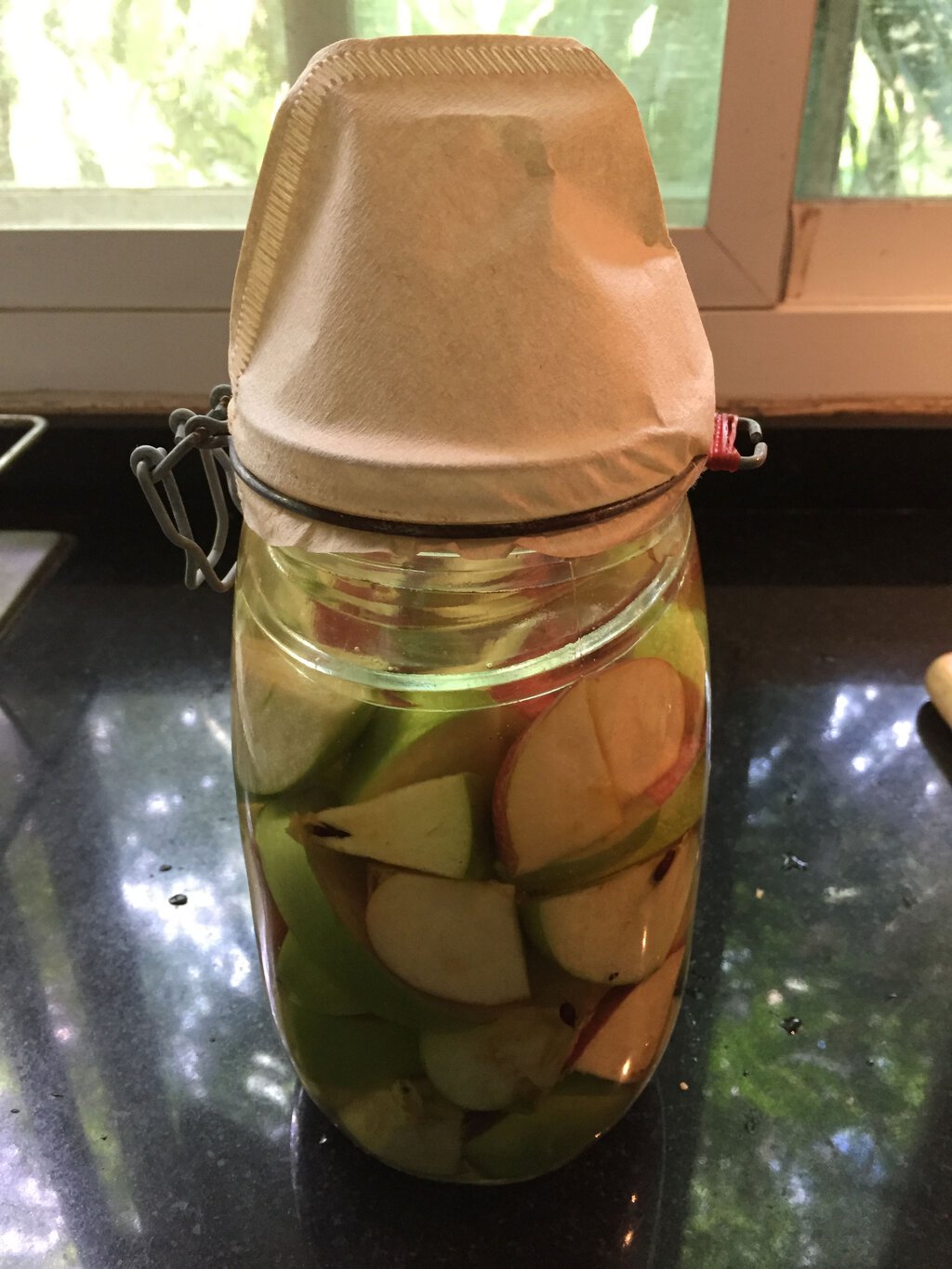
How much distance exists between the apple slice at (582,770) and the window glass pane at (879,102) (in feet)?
1.58

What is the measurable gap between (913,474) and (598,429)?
534 mm

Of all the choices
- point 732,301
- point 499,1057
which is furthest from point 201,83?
point 499,1057

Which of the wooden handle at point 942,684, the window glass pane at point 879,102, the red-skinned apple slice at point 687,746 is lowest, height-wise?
the wooden handle at point 942,684

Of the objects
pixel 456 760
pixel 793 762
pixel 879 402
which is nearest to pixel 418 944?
pixel 456 760

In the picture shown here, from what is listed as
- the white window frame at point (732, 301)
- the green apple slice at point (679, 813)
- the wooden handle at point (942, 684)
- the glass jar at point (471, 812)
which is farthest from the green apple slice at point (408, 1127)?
the white window frame at point (732, 301)

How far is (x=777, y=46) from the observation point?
0.59 m

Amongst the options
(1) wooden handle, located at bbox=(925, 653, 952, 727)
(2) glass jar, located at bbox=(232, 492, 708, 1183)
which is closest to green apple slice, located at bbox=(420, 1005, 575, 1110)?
(2) glass jar, located at bbox=(232, 492, 708, 1183)

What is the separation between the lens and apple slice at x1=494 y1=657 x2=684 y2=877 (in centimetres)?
30

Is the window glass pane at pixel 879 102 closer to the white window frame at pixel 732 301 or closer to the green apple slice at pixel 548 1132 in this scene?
the white window frame at pixel 732 301

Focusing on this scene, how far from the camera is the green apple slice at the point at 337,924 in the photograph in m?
0.32

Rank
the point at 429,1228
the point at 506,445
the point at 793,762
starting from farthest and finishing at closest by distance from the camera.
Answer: the point at 793,762
the point at 429,1228
the point at 506,445

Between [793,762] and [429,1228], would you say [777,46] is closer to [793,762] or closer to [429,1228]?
[793,762]

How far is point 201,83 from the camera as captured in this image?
2.12ft

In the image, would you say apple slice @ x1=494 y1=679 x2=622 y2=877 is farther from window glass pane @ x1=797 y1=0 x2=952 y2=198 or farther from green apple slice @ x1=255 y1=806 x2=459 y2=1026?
window glass pane @ x1=797 y1=0 x2=952 y2=198
